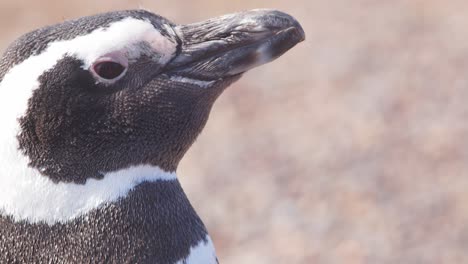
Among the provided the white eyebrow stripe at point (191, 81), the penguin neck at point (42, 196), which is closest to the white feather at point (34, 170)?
the penguin neck at point (42, 196)

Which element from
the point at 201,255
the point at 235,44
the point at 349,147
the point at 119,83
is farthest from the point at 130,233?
the point at 349,147

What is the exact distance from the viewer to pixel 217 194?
15.9 feet

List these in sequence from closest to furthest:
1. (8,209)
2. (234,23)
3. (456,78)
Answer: (8,209)
(234,23)
(456,78)

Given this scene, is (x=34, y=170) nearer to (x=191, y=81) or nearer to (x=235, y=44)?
(x=191, y=81)

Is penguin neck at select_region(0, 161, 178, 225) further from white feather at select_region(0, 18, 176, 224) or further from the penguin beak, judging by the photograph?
the penguin beak

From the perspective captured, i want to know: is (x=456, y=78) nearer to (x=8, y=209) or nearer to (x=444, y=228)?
(x=444, y=228)

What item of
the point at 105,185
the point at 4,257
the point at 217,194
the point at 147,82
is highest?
the point at 147,82

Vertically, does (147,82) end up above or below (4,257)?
above

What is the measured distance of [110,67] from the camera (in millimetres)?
1925

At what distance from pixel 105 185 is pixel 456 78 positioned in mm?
3608

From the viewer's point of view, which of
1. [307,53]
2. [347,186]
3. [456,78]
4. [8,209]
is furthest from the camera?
[307,53]

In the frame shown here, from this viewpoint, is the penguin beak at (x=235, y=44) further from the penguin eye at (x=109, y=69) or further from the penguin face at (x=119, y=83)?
the penguin eye at (x=109, y=69)

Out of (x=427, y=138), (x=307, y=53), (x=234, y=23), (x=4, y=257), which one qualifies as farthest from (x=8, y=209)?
(x=307, y=53)

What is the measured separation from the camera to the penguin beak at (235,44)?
2.03 meters
